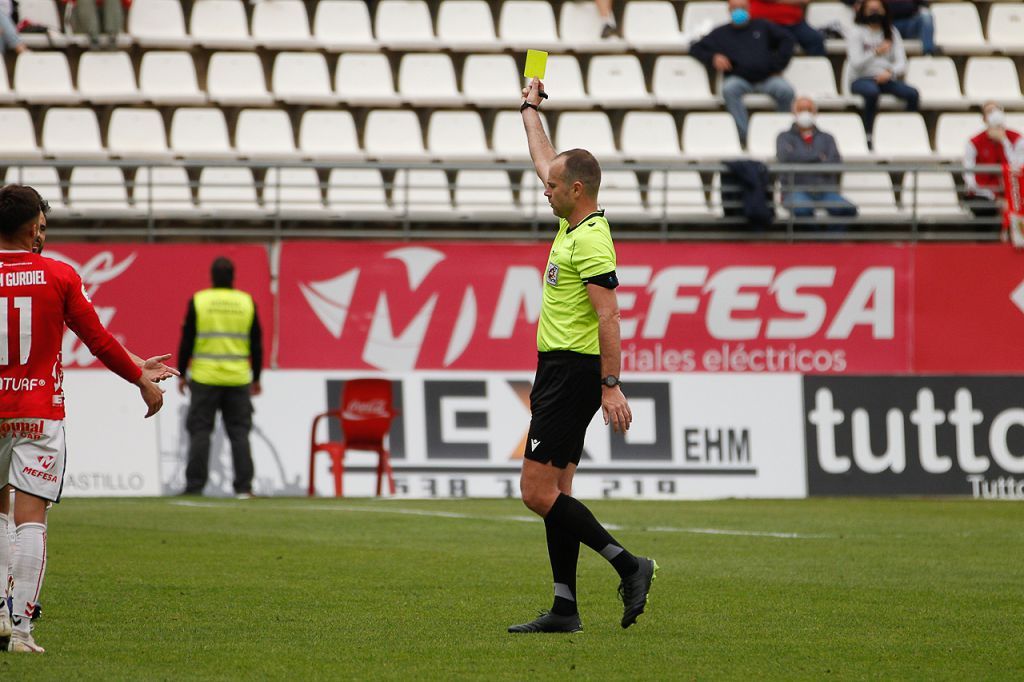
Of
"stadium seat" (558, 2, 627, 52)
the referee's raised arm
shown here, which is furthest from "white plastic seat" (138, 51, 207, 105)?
the referee's raised arm

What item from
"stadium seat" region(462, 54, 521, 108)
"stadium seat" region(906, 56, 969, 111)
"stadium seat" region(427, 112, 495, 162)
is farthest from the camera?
"stadium seat" region(906, 56, 969, 111)

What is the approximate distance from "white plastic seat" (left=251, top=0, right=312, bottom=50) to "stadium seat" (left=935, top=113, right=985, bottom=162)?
8630 mm

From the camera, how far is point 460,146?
65.4 ft

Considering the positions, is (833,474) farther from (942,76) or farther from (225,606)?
(225,606)

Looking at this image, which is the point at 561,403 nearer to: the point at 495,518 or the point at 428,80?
the point at 495,518

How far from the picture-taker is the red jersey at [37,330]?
6.41 m

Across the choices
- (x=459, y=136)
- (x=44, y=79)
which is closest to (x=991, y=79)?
(x=459, y=136)

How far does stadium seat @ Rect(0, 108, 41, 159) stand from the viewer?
63.7 feet

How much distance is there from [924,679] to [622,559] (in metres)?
1.59

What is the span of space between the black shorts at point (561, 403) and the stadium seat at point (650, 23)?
15279 millimetres

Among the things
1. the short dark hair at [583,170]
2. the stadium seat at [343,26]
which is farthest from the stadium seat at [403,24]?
the short dark hair at [583,170]

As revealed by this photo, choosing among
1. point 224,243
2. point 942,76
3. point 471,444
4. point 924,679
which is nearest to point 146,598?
point 924,679

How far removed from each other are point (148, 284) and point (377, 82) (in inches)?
195

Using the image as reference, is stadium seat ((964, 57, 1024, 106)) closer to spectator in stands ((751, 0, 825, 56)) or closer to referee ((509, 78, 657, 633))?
spectator in stands ((751, 0, 825, 56))
